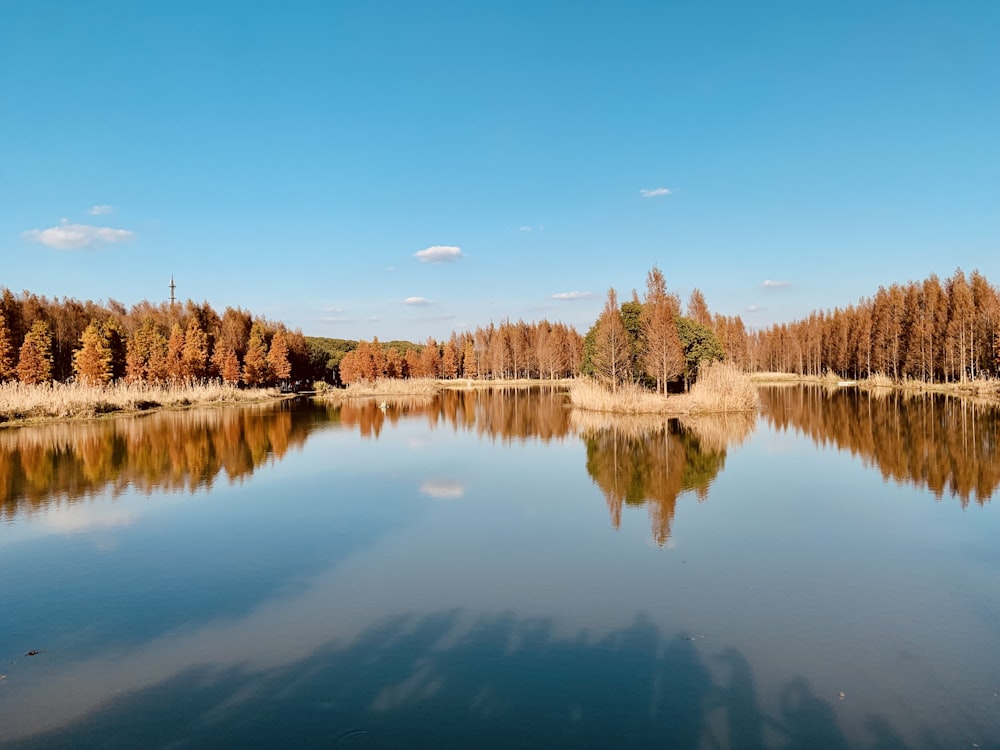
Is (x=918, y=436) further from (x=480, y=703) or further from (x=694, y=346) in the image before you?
(x=480, y=703)


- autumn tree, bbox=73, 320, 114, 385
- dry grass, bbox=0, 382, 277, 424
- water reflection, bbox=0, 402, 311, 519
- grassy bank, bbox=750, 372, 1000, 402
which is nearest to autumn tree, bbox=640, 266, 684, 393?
grassy bank, bbox=750, 372, 1000, 402

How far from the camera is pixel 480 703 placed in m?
4.80

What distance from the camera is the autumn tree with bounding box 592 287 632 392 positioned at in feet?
120

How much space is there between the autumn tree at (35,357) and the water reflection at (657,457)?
3651cm

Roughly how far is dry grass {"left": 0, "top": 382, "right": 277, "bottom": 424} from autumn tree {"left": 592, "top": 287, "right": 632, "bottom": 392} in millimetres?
25421

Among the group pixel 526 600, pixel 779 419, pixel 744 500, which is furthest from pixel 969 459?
pixel 526 600

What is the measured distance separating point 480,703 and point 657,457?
13.0 m

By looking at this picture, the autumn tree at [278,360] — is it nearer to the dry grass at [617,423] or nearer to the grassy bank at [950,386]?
the dry grass at [617,423]

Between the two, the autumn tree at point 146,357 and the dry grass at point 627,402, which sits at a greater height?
the autumn tree at point 146,357

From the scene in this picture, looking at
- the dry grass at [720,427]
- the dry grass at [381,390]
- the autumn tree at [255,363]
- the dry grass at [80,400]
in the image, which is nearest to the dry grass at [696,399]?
the dry grass at [720,427]

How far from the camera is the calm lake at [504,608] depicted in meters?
4.58

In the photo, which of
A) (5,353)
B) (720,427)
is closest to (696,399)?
(720,427)

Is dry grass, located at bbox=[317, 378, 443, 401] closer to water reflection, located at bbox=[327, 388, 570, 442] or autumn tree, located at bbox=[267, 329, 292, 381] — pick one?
autumn tree, located at bbox=[267, 329, 292, 381]

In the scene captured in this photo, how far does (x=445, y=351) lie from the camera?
297ft
